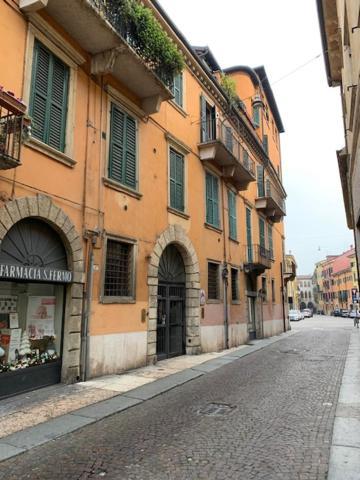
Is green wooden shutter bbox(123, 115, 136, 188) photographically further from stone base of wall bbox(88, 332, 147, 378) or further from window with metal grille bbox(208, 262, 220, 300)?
window with metal grille bbox(208, 262, 220, 300)

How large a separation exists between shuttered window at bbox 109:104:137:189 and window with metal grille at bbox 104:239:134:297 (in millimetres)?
1710

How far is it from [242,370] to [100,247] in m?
5.04

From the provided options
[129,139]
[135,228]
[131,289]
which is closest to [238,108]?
[129,139]

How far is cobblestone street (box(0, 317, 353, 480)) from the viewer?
4.03 meters

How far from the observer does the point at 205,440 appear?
4922 millimetres

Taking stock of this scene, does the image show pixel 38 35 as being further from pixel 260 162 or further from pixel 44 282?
pixel 260 162

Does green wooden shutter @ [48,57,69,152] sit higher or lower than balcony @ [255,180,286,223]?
lower

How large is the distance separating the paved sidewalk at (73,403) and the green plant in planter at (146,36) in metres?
8.03

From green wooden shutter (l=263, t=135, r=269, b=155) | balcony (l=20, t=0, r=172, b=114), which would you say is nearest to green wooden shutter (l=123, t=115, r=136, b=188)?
balcony (l=20, t=0, r=172, b=114)

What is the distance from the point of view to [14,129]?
620cm

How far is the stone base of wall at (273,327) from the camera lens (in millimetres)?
21453

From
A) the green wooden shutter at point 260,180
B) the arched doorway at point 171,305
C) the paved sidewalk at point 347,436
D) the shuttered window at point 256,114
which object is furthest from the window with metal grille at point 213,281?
the shuttered window at point 256,114

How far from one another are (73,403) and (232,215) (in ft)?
39.9

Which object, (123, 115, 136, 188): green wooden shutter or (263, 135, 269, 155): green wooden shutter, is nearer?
(123, 115, 136, 188): green wooden shutter
